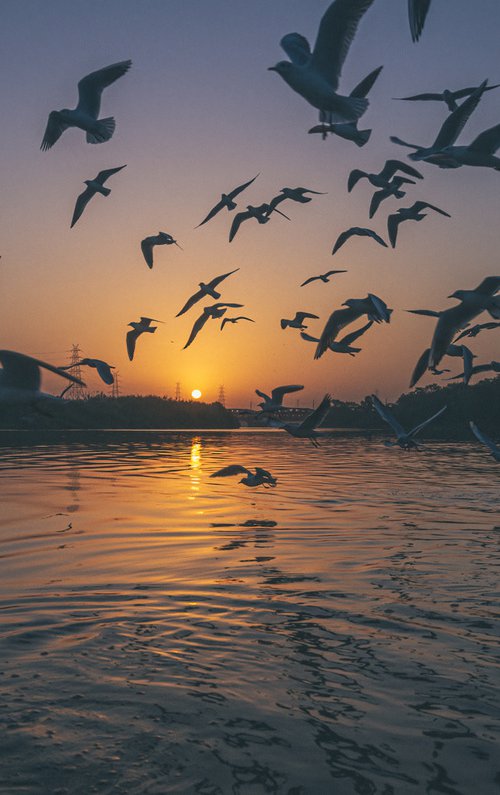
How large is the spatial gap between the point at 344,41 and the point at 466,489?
22889 mm

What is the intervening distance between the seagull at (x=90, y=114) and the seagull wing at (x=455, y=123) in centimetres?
533

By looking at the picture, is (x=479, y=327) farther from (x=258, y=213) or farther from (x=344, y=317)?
(x=258, y=213)

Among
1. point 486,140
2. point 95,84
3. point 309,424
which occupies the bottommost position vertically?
point 309,424

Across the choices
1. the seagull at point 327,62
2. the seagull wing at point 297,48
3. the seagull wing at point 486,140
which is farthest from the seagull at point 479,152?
the seagull wing at point 297,48

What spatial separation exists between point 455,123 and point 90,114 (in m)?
5.94

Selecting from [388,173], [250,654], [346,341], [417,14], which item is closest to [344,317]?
[346,341]

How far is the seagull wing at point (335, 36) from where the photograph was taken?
966cm

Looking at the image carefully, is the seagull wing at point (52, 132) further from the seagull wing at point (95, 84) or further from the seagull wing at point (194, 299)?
the seagull wing at point (194, 299)

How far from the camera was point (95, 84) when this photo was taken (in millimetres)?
13898

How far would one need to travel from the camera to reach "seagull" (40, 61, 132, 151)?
44.6 ft

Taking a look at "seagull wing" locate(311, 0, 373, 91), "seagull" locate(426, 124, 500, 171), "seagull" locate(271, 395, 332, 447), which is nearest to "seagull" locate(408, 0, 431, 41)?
"seagull wing" locate(311, 0, 373, 91)

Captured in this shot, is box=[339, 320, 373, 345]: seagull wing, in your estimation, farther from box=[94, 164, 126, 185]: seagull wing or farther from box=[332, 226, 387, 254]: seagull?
box=[94, 164, 126, 185]: seagull wing

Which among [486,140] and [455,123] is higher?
[455,123]

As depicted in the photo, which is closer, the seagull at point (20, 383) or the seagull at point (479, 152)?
the seagull at point (20, 383)
